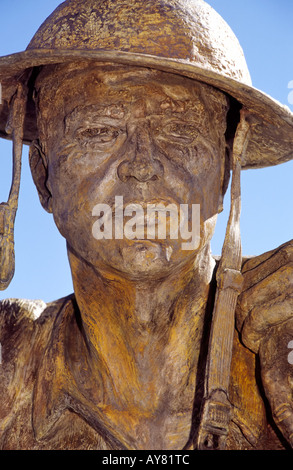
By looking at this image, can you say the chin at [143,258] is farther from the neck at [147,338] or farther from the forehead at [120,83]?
the forehead at [120,83]

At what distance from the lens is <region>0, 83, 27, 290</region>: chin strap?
7059 millimetres

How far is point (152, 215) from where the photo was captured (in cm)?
668

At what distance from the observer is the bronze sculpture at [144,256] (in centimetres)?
680

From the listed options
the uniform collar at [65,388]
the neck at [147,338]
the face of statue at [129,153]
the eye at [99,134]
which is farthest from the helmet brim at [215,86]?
the uniform collar at [65,388]

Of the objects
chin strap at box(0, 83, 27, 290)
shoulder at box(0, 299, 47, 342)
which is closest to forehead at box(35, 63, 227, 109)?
chin strap at box(0, 83, 27, 290)

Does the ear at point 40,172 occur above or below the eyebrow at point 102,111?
below

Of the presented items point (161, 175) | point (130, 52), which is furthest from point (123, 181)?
point (130, 52)

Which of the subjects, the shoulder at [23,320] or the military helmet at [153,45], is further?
the shoulder at [23,320]

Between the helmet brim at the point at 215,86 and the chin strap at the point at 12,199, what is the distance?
3.3 inches

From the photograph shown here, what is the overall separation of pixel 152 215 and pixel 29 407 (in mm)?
1453

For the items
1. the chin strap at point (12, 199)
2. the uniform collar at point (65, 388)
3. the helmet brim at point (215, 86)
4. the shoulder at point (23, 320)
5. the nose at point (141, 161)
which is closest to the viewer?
the helmet brim at point (215, 86)

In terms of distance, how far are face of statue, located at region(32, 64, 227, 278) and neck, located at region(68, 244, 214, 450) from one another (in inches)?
8.3

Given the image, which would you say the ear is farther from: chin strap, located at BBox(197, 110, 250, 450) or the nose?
chin strap, located at BBox(197, 110, 250, 450)

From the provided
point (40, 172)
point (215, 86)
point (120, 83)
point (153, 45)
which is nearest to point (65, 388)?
point (40, 172)
